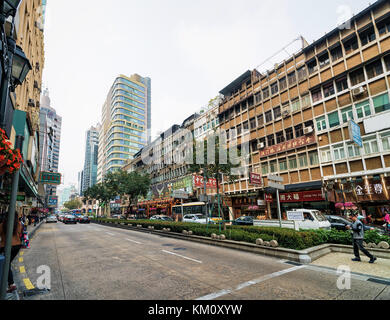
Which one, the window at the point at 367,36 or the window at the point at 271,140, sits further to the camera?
the window at the point at 271,140

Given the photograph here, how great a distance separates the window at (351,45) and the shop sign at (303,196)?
1575 cm

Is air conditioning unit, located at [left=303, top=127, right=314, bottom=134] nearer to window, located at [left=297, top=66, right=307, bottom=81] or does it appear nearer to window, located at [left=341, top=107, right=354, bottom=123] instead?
window, located at [left=341, top=107, right=354, bottom=123]

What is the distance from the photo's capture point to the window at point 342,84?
918 inches

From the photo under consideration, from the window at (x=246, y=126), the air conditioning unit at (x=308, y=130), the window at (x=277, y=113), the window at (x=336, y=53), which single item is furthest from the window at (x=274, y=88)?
the air conditioning unit at (x=308, y=130)

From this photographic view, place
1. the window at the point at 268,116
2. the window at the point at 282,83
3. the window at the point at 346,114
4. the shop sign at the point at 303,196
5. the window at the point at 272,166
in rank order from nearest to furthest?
1. the window at the point at 346,114
2. the shop sign at the point at 303,196
3. the window at the point at 272,166
4. the window at the point at 282,83
5. the window at the point at 268,116

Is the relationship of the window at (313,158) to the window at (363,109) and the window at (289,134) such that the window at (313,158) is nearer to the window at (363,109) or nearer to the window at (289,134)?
the window at (289,134)

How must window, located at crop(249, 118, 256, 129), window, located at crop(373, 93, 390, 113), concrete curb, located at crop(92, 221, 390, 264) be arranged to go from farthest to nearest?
window, located at crop(249, 118, 256, 129) < window, located at crop(373, 93, 390, 113) < concrete curb, located at crop(92, 221, 390, 264)

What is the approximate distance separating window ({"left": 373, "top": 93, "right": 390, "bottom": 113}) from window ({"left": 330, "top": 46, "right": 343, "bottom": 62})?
6.77 metres

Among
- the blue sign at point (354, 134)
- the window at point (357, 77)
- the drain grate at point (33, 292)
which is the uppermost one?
the window at point (357, 77)

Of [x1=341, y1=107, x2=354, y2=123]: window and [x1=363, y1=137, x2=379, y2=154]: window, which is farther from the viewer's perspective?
[x1=341, y1=107, x2=354, y2=123]: window

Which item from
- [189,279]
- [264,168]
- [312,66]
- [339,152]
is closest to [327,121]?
[339,152]

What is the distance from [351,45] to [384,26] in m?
2.85

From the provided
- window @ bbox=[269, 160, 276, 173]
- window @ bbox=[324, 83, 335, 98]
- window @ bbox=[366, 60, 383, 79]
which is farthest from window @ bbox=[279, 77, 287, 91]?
window @ bbox=[269, 160, 276, 173]

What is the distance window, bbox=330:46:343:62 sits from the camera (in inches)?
949
